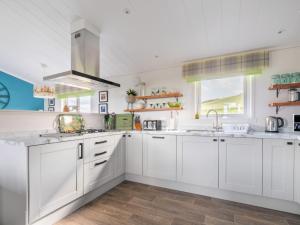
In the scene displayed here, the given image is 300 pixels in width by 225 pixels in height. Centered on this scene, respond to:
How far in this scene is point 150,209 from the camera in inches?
74.6

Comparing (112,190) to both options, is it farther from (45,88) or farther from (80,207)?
(45,88)

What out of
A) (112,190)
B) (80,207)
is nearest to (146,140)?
(112,190)

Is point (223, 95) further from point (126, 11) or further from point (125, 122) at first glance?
point (126, 11)

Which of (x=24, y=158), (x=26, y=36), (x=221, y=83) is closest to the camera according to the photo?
(x=24, y=158)

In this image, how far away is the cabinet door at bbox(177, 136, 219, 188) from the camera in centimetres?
215

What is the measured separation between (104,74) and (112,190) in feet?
8.28

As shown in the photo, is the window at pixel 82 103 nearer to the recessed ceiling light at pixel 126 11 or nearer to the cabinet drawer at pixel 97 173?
the cabinet drawer at pixel 97 173

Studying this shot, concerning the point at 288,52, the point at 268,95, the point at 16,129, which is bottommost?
the point at 16,129

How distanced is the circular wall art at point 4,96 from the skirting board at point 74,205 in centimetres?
462

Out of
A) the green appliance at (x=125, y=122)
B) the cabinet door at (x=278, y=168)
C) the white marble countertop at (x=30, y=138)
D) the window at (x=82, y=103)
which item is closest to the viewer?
the white marble countertop at (x=30, y=138)

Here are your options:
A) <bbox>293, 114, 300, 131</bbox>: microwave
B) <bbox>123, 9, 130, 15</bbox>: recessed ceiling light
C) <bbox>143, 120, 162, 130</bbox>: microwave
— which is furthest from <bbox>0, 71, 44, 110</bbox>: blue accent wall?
<bbox>293, 114, 300, 131</bbox>: microwave

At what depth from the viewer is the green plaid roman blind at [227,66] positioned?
2393mm

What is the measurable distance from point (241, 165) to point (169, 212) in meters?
1.09

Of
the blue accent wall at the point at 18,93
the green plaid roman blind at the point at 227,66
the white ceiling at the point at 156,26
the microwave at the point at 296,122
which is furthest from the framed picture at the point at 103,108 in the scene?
the microwave at the point at 296,122
